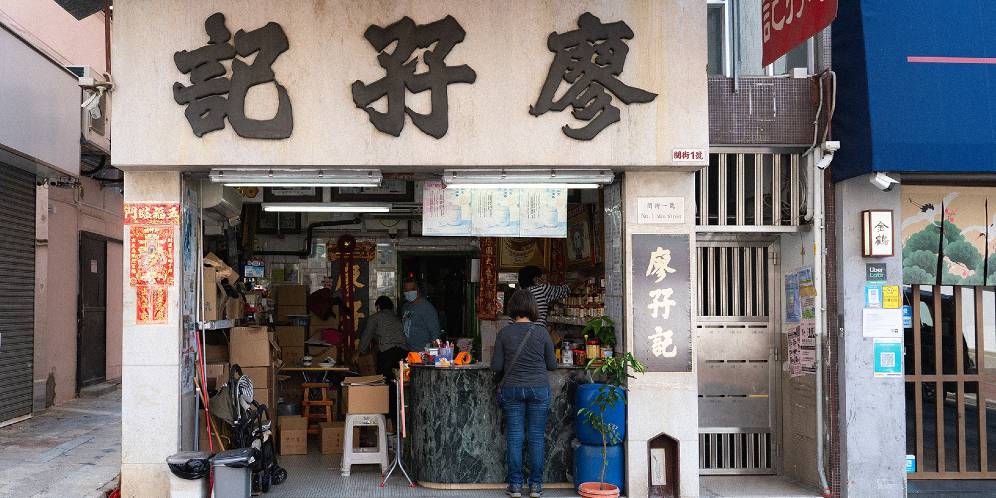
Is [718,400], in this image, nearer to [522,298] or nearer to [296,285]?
[522,298]

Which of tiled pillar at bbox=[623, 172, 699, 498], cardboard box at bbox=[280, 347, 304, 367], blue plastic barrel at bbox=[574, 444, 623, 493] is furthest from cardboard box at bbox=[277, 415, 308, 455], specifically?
tiled pillar at bbox=[623, 172, 699, 498]

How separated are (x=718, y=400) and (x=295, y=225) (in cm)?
786

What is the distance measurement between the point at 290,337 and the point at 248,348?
10.3 feet

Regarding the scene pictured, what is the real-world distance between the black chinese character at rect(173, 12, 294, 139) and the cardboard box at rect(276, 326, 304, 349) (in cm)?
563

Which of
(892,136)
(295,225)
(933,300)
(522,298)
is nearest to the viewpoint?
(892,136)

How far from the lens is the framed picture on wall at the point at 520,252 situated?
12227 mm

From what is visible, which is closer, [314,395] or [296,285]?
[314,395]

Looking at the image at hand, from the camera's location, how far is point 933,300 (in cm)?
851

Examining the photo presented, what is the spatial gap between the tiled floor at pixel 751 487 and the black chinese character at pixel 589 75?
147 inches

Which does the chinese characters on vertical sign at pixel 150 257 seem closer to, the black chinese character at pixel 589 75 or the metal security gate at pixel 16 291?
the black chinese character at pixel 589 75

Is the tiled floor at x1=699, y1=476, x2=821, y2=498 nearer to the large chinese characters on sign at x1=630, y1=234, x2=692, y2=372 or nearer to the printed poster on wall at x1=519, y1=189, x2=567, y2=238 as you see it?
the large chinese characters on sign at x1=630, y1=234, x2=692, y2=372

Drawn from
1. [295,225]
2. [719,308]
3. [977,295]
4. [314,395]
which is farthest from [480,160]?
[295,225]

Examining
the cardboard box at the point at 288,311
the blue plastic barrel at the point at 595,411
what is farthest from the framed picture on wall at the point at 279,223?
the blue plastic barrel at the point at 595,411

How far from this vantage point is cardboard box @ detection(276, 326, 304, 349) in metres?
12.6
